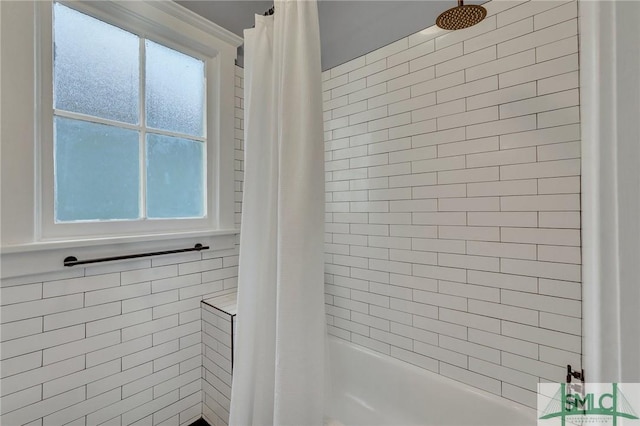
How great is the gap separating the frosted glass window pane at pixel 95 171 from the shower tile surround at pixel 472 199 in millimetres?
1278

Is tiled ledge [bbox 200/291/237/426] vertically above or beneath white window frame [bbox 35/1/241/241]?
beneath

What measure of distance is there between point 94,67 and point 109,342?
53.1 inches

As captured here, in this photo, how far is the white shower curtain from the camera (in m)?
0.98

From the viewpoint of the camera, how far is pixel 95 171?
1311 millimetres

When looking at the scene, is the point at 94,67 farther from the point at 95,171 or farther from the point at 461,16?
the point at 461,16

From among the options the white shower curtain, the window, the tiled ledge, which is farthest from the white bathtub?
the window

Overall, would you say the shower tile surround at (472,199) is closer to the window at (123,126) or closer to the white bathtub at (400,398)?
the white bathtub at (400,398)

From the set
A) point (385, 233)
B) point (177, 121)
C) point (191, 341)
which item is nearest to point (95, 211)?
point (177, 121)

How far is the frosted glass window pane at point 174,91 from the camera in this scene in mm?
1517

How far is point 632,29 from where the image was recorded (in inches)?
12.6

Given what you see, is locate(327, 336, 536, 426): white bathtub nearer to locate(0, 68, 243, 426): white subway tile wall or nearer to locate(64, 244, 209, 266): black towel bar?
locate(0, 68, 243, 426): white subway tile wall

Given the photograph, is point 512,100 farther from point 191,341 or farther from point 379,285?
point 191,341

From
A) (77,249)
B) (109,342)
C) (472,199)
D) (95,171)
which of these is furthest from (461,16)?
(109,342)

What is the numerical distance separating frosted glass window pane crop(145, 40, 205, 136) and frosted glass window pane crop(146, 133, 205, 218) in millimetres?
96
